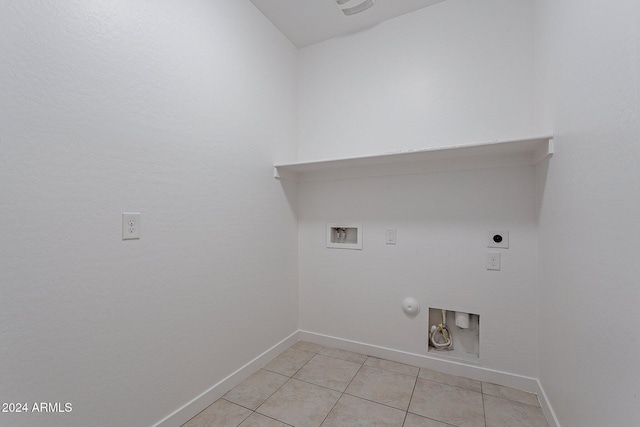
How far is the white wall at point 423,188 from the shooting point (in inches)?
66.9

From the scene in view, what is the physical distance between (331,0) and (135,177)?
1.73 m

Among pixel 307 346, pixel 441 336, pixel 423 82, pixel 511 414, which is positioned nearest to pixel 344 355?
pixel 307 346

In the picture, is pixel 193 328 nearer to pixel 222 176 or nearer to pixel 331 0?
pixel 222 176

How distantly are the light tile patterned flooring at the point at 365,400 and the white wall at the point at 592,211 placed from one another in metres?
0.28

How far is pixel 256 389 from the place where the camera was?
1.70 metres

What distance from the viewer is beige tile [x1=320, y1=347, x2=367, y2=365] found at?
6.74 feet

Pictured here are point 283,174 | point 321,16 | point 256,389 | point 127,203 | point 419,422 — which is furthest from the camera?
point 283,174

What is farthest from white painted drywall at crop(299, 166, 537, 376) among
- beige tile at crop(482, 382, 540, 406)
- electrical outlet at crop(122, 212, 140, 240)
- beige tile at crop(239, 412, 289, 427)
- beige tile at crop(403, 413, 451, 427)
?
electrical outlet at crop(122, 212, 140, 240)

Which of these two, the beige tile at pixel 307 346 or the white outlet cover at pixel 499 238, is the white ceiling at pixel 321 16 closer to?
the white outlet cover at pixel 499 238

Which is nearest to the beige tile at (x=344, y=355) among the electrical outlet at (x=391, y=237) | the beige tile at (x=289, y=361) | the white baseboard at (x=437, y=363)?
the white baseboard at (x=437, y=363)

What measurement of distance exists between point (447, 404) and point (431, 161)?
1512mm

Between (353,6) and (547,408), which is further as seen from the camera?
(353,6)

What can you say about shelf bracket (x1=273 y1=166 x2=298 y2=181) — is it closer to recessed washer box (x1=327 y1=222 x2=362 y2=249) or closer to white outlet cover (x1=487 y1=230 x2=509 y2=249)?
recessed washer box (x1=327 y1=222 x2=362 y2=249)

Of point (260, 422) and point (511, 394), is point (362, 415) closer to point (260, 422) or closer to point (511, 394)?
point (260, 422)
